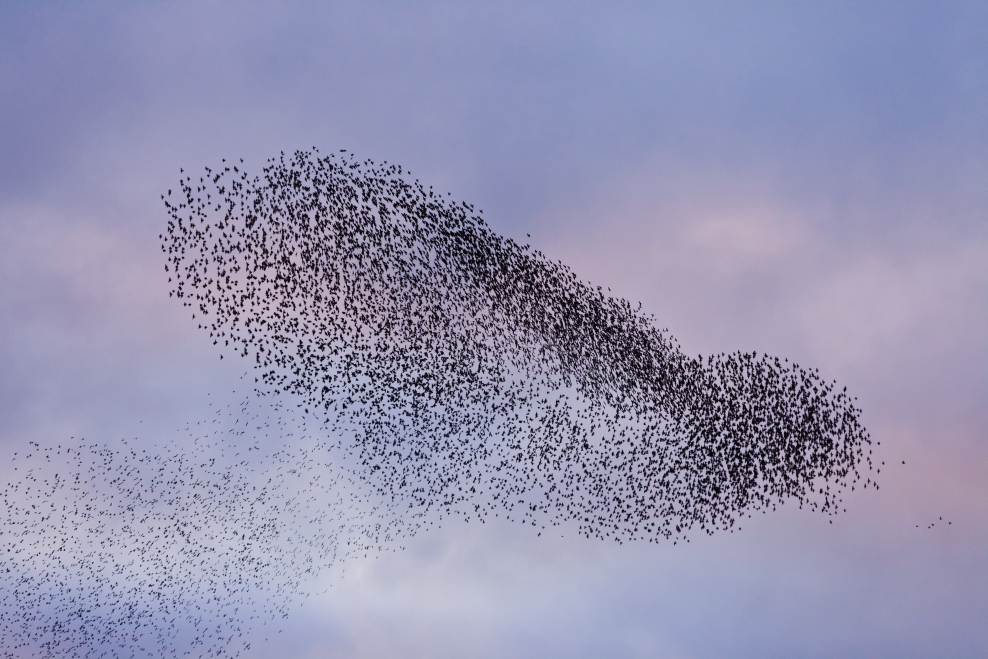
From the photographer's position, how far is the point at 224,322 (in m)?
27.5

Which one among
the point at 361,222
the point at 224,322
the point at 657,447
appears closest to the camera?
the point at 224,322

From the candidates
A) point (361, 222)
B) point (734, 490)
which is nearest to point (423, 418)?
point (361, 222)

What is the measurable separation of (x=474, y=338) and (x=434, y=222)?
4.75m

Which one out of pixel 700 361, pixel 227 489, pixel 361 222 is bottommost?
pixel 227 489

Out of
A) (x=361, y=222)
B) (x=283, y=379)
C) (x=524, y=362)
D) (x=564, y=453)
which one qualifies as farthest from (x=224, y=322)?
(x=564, y=453)

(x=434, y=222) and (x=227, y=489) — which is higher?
(x=434, y=222)

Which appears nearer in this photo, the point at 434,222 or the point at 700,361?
the point at 434,222

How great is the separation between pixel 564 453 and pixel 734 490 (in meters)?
7.21

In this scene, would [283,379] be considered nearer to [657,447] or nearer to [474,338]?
[474,338]

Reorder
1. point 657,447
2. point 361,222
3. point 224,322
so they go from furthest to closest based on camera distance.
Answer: point 657,447 < point 361,222 < point 224,322

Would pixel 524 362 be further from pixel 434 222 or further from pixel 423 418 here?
pixel 434 222

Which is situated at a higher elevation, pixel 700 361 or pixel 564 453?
pixel 700 361

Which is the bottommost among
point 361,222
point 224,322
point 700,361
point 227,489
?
point 227,489

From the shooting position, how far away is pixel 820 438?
3275 centimetres
